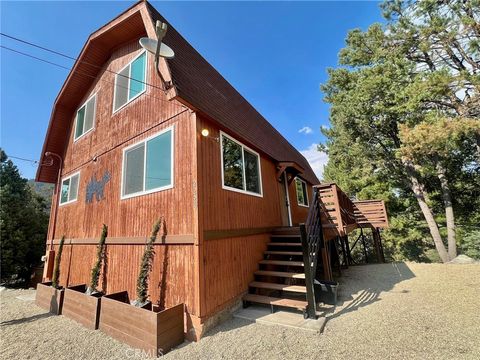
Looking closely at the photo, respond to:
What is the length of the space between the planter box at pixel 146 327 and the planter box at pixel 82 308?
0.45m

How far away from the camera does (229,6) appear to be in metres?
8.42

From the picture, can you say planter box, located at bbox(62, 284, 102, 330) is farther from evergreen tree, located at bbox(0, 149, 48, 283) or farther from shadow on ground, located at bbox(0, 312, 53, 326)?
evergreen tree, located at bbox(0, 149, 48, 283)

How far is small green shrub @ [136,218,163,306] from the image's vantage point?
15.5 ft

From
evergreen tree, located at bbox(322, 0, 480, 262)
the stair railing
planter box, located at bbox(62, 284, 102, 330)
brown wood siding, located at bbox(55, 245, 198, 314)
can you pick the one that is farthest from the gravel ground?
evergreen tree, located at bbox(322, 0, 480, 262)

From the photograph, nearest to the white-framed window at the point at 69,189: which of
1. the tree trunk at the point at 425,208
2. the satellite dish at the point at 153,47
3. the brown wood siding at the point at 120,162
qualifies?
the brown wood siding at the point at 120,162

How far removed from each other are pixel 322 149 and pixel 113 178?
1661cm

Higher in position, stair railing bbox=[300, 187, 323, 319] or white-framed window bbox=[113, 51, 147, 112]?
white-framed window bbox=[113, 51, 147, 112]

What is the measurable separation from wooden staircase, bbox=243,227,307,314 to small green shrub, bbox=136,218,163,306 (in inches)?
84.4

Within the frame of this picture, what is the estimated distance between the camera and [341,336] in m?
3.73

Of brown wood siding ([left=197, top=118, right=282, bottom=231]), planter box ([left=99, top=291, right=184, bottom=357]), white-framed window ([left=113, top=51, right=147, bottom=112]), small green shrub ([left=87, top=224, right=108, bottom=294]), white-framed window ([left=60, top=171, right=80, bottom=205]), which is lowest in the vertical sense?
planter box ([left=99, top=291, right=184, bottom=357])

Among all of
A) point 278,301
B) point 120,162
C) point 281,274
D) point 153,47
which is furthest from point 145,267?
point 153,47

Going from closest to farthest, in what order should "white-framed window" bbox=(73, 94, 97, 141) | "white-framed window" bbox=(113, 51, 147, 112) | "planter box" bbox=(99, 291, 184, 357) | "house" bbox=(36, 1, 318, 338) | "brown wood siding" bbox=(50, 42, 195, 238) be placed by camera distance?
"planter box" bbox=(99, 291, 184, 357), "house" bbox=(36, 1, 318, 338), "brown wood siding" bbox=(50, 42, 195, 238), "white-framed window" bbox=(113, 51, 147, 112), "white-framed window" bbox=(73, 94, 97, 141)

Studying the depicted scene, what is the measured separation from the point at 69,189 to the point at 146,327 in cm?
781

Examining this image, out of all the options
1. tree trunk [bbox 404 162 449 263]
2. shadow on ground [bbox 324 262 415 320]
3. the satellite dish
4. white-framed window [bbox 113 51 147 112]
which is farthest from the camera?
tree trunk [bbox 404 162 449 263]
